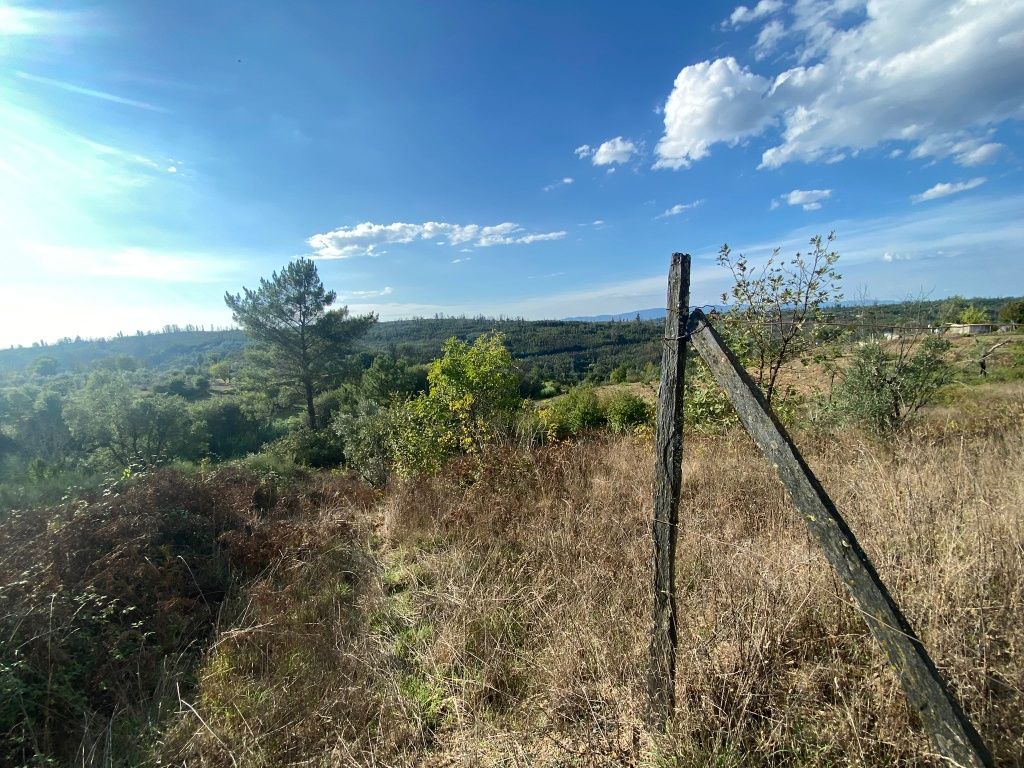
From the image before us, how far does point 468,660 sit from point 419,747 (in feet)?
1.79

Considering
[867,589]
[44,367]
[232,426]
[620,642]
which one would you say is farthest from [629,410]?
[44,367]

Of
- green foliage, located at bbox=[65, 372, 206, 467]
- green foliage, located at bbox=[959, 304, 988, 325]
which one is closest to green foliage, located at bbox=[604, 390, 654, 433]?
green foliage, located at bbox=[959, 304, 988, 325]

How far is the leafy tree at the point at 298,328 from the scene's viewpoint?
1089 inches

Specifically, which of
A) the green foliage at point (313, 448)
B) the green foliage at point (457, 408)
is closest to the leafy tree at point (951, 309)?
the green foliage at point (457, 408)

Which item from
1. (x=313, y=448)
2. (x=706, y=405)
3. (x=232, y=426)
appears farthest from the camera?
(x=232, y=426)

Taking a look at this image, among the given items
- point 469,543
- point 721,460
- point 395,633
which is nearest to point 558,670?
point 395,633

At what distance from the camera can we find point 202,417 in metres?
30.3

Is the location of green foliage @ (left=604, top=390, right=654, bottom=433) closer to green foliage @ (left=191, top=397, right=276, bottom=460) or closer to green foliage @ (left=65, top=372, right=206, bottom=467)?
green foliage @ (left=65, top=372, right=206, bottom=467)

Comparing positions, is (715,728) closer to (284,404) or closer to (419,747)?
(419,747)

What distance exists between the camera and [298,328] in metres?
29.2

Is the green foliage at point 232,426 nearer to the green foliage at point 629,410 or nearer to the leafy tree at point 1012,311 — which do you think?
the green foliage at point 629,410

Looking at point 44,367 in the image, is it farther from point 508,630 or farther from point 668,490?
point 668,490

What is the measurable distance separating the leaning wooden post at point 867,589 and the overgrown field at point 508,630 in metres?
0.48

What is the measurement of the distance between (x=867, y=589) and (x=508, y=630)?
7.17ft
